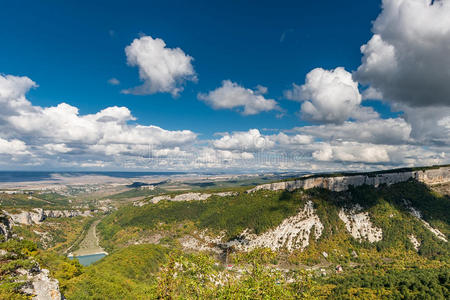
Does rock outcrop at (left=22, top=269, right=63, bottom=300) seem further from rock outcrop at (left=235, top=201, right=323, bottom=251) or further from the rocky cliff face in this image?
rock outcrop at (left=235, top=201, right=323, bottom=251)

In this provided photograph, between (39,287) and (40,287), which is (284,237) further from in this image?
(39,287)

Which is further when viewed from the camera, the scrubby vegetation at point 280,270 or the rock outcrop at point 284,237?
the rock outcrop at point 284,237

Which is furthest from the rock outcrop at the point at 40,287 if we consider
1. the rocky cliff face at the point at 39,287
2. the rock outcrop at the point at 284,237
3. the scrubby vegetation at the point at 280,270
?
the rock outcrop at the point at 284,237

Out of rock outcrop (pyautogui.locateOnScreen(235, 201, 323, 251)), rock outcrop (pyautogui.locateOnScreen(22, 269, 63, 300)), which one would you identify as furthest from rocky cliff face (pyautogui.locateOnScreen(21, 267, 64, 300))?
rock outcrop (pyautogui.locateOnScreen(235, 201, 323, 251))

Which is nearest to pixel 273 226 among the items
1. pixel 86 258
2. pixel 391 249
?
pixel 391 249

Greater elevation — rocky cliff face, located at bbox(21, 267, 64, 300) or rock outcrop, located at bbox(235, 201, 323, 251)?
rocky cliff face, located at bbox(21, 267, 64, 300)

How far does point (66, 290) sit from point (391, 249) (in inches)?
8615

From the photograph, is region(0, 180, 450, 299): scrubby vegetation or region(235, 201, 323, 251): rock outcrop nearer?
region(0, 180, 450, 299): scrubby vegetation

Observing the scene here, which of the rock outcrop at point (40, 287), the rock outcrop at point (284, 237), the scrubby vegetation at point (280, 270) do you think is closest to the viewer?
the scrubby vegetation at point (280, 270)

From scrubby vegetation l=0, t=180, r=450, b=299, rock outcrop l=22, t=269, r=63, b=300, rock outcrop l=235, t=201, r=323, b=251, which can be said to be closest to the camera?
scrubby vegetation l=0, t=180, r=450, b=299

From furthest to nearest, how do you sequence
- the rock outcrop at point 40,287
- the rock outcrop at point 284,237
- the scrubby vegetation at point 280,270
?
the rock outcrop at point 284,237
the rock outcrop at point 40,287
the scrubby vegetation at point 280,270

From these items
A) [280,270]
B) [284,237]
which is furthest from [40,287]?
[284,237]

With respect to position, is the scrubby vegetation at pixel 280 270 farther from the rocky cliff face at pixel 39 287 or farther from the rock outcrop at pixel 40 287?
the rock outcrop at pixel 40 287

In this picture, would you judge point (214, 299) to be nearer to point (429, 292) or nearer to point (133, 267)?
point (133, 267)
